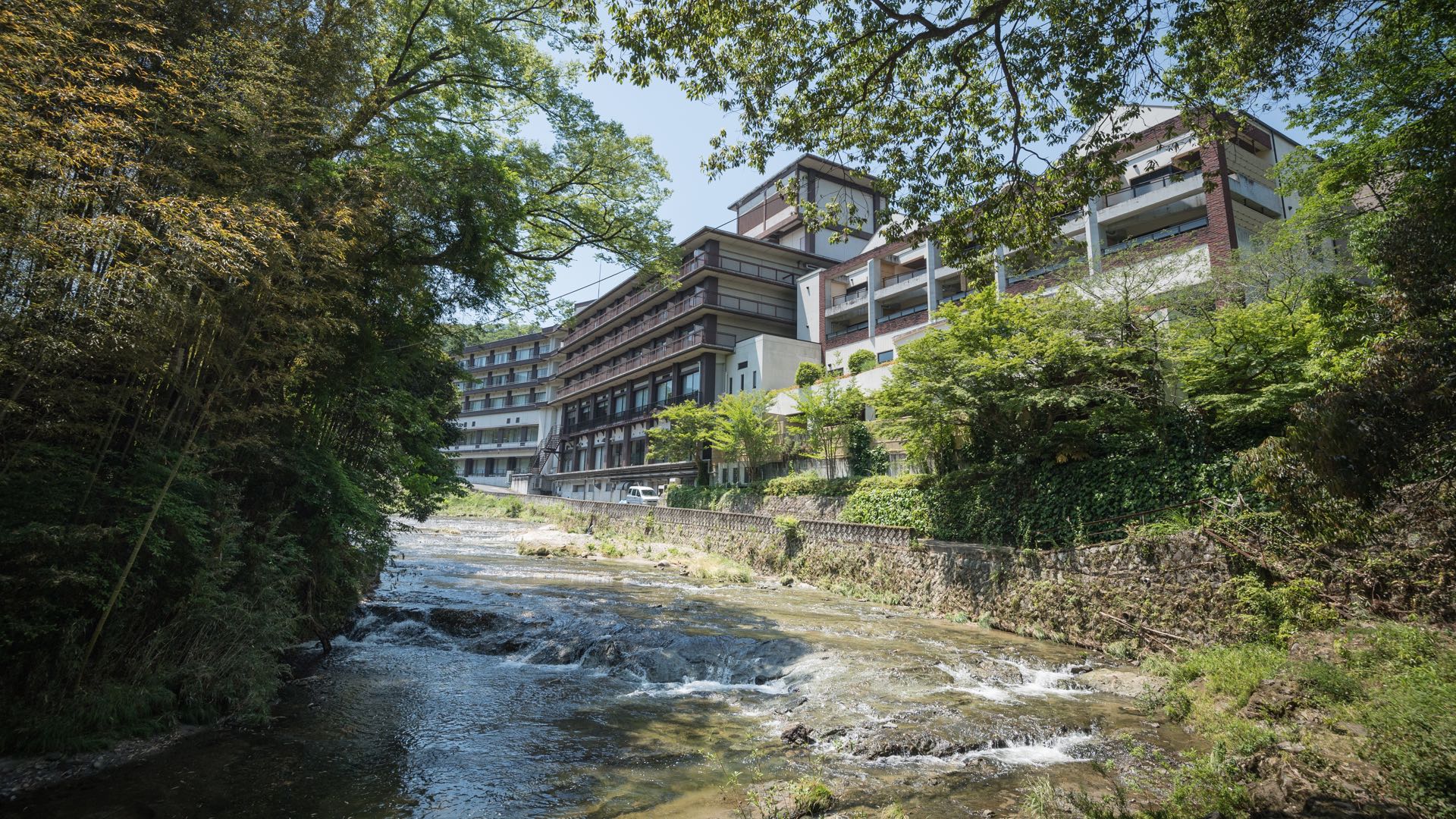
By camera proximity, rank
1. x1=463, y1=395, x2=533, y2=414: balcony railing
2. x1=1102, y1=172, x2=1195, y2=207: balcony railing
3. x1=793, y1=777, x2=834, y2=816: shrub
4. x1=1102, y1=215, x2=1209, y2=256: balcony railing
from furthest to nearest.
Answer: x1=463, y1=395, x2=533, y2=414: balcony railing, x1=1102, y1=172, x2=1195, y2=207: balcony railing, x1=1102, y1=215, x2=1209, y2=256: balcony railing, x1=793, y1=777, x2=834, y2=816: shrub

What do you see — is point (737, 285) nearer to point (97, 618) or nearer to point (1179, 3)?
point (1179, 3)

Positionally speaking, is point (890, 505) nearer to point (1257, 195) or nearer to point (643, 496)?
point (1257, 195)

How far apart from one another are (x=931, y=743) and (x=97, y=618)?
299 inches

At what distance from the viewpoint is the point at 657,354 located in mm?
39094

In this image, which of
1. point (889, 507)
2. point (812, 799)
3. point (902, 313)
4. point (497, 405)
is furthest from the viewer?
point (497, 405)

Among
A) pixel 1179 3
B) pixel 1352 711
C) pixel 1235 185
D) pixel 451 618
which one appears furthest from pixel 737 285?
pixel 1352 711

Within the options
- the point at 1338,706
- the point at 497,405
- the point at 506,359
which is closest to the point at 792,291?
the point at 1338,706

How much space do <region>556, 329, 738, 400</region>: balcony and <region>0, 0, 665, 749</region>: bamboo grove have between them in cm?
2556

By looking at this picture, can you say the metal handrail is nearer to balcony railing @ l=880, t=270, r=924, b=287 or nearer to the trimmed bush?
balcony railing @ l=880, t=270, r=924, b=287

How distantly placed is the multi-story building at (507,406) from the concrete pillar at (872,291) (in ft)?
118

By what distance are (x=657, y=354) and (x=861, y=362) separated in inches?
633

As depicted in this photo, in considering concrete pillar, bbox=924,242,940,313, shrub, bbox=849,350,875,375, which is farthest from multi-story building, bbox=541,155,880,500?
shrub, bbox=849,350,875,375

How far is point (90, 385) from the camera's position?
15.6ft

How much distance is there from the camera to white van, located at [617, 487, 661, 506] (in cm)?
3359
